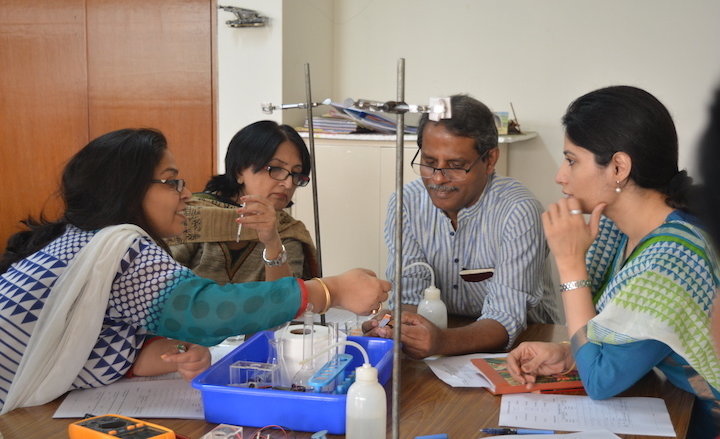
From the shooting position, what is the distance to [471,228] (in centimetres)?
225

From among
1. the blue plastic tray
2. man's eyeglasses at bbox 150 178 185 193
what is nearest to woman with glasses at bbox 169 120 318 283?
man's eyeglasses at bbox 150 178 185 193

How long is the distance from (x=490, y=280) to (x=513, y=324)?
0.26m

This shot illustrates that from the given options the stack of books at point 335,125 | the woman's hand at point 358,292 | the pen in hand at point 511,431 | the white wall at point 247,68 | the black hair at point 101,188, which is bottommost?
the pen in hand at point 511,431

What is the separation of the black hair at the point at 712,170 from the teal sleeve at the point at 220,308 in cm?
Result: 92

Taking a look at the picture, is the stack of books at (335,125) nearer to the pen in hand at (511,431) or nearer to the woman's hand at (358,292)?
the woman's hand at (358,292)

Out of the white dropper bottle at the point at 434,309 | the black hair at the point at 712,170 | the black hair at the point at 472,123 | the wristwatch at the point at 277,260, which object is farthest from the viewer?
the wristwatch at the point at 277,260

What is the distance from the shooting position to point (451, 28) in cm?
367

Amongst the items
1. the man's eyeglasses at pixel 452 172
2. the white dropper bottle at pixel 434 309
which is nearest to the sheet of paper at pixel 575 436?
the white dropper bottle at pixel 434 309

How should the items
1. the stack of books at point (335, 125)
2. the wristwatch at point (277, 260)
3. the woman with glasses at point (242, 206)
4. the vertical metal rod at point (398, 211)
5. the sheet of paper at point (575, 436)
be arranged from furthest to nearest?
1. the stack of books at point (335, 125)
2. the woman with glasses at point (242, 206)
3. the wristwatch at point (277, 260)
4. the sheet of paper at point (575, 436)
5. the vertical metal rod at point (398, 211)

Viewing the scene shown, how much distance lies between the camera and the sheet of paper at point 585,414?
1382 millimetres

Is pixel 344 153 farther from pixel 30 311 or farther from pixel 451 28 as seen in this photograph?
pixel 30 311

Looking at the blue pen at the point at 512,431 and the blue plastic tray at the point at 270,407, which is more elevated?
the blue plastic tray at the point at 270,407

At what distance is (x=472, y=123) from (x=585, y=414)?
3.24ft

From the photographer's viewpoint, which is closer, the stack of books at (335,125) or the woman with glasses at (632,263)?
the woman with glasses at (632,263)
